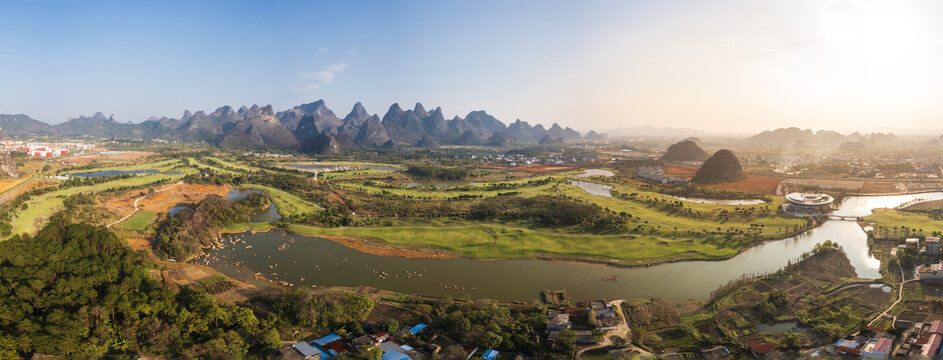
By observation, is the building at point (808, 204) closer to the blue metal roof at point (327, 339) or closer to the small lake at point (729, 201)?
the small lake at point (729, 201)

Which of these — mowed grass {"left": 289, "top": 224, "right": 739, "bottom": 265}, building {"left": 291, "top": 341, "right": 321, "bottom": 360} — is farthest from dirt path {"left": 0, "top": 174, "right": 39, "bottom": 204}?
building {"left": 291, "top": 341, "right": 321, "bottom": 360}

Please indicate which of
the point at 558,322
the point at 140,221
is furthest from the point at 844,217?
the point at 140,221

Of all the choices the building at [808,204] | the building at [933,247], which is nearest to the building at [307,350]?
the building at [933,247]

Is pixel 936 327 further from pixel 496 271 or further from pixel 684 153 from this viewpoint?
pixel 684 153

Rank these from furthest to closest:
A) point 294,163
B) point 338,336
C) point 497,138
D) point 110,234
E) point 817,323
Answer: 1. point 497,138
2. point 294,163
3. point 110,234
4. point 817,323
5. point 338,336

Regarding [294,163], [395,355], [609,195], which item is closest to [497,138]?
[294,163]

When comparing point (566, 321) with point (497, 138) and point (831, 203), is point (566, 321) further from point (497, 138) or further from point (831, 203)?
point (497, 138)
